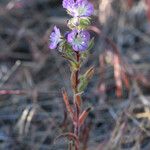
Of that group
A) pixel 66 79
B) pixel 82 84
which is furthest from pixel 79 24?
pixel 66 79

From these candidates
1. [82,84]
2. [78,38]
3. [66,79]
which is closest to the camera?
[78,38]

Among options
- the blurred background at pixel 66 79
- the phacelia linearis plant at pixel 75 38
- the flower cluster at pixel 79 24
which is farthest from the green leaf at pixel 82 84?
the blurred background at pixel 66 79

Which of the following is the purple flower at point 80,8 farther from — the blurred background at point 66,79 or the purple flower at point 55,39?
the blurred background at point 66,79

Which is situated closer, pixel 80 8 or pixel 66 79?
pixel 80 8

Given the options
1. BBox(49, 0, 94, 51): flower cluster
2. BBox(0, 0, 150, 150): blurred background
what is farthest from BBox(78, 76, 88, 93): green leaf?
BBox(0, 0, 150, 150): blurred background

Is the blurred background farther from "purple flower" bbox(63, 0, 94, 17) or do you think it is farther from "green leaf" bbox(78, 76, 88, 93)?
"purple flower" bbox(63, 0, 94, 17)

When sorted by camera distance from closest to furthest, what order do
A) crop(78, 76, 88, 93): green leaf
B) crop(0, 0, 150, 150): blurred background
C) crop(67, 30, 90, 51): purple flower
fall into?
crop(67, 30, 90, 51): purple flower
crop(78, 76, 88, 93): green leaf
crop(0, 0, 150, 150): blurred background

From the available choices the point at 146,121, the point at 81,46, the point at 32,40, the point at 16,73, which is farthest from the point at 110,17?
the point at 81,46

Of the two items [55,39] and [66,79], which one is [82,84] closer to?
[55,39]
